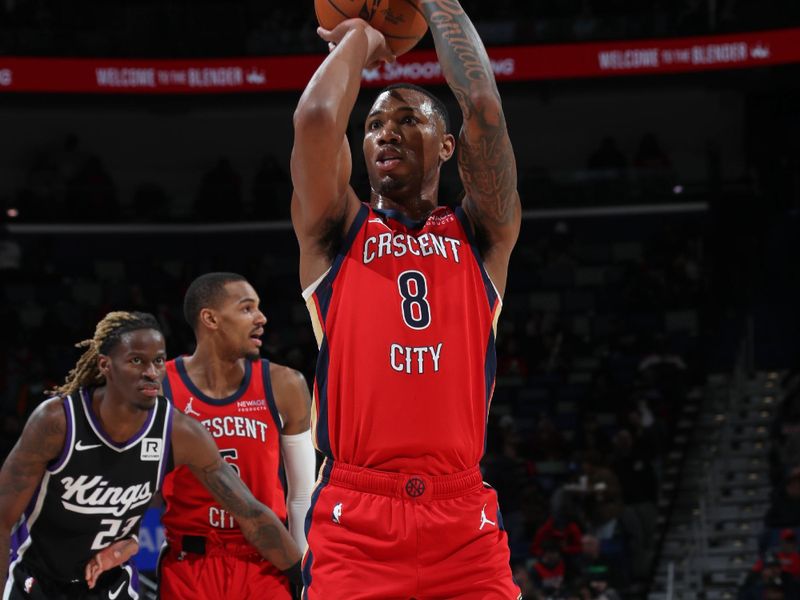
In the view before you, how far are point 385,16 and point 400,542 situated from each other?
1544 millimetres

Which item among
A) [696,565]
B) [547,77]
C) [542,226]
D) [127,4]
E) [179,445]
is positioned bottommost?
[696,565]

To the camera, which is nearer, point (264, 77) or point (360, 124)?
point (264, 77)

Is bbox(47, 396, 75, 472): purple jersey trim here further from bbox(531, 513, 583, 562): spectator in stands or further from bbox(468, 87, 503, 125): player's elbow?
bbox(531, 513, 583, 562): spectator in stands

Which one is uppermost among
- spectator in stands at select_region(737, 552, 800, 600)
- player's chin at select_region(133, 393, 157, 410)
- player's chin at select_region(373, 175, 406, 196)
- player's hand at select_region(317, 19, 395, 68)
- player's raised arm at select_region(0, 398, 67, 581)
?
player's hand at select_region(317, 19, 395, 68)

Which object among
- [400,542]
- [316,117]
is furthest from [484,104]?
[400,542]

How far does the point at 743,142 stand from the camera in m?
19.5

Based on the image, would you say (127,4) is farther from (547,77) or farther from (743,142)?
(743,142)

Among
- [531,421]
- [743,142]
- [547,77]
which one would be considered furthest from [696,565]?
[743,142]

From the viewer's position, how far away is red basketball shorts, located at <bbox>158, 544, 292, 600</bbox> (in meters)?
5.32

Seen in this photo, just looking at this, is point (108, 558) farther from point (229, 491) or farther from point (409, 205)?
point (409, 205)

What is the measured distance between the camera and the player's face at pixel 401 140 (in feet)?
11.9

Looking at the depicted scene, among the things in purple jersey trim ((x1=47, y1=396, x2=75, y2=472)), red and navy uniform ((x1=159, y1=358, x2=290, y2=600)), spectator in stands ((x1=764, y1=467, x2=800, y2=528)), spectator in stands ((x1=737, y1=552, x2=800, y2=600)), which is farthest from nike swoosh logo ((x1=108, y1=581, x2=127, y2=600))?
spectator in stands ((x1=764, y1=467, x2=800, y2=528))

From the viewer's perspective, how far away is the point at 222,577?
5340 mm

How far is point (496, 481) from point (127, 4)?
10885 millimetres
